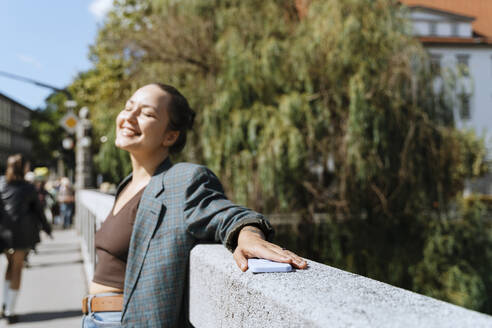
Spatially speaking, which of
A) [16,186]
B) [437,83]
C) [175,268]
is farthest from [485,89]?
[175,268]

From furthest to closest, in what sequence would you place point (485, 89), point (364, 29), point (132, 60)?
1. point (485, 89)
2. point (132, 60)
3. point (364, 29)

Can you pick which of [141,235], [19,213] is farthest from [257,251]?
A: [19,213]

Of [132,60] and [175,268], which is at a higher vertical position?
[132,60]

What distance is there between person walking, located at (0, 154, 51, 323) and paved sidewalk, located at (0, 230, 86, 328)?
49 centimetres

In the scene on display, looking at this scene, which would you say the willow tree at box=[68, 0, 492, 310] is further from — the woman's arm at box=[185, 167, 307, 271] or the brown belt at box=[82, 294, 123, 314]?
the woman's arm at box=[185, 167, 307, 271]

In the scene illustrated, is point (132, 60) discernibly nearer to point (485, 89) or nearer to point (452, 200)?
point (452, 200)

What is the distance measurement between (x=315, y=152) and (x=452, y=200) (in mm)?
3071

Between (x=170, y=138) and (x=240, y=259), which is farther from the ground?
(x=170, y=138)

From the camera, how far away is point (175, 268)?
1.73 meters

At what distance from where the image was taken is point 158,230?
175 centimetres

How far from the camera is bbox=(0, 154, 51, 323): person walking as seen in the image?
563 centimetres

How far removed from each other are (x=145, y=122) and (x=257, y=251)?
2.91 feet

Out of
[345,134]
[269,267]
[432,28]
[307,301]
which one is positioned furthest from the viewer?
[432,28]

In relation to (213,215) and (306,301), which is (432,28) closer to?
(213,215)
